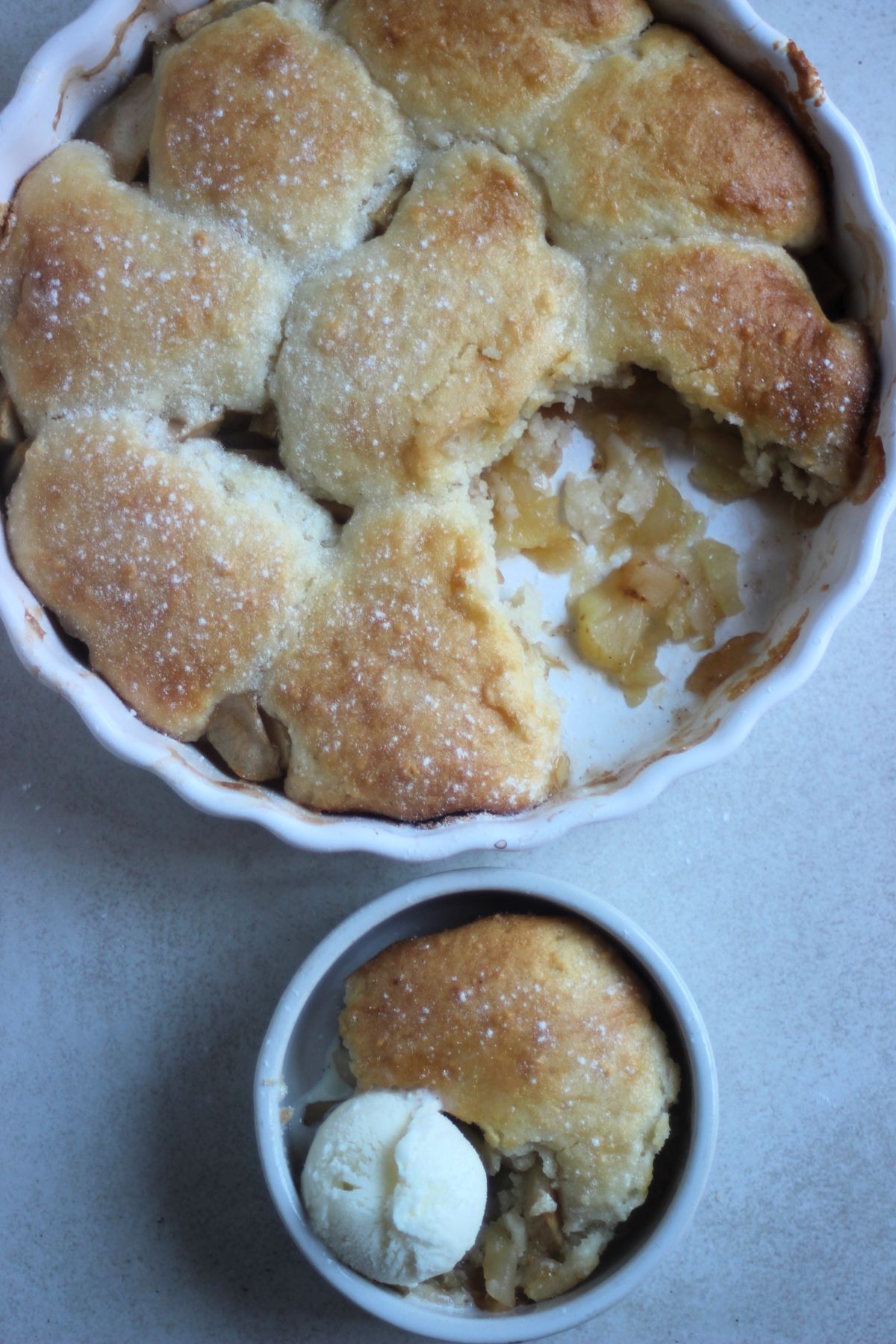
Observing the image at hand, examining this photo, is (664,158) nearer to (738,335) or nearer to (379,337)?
(738,335)

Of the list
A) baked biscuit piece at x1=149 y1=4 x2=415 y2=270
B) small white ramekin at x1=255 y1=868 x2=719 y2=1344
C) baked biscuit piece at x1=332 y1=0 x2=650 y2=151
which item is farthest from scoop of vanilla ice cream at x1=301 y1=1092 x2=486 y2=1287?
baked biscuit piece at x1=332 y1=0 x2=650 y2=151

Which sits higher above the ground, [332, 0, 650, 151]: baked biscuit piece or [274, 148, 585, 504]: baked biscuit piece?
[332, 0, 650, 151]: baked biscuit piece

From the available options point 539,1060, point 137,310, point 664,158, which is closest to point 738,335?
point 664,158

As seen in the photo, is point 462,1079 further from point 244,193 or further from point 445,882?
point 244,193

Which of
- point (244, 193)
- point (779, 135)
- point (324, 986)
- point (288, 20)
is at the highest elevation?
point (779, 135)

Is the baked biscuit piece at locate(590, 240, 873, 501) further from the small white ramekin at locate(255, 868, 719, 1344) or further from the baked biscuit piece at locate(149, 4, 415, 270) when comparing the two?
the small white ramekin at locate(255, 868, 719, 1344)

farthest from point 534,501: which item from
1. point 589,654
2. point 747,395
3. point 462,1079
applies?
point 462,1079
